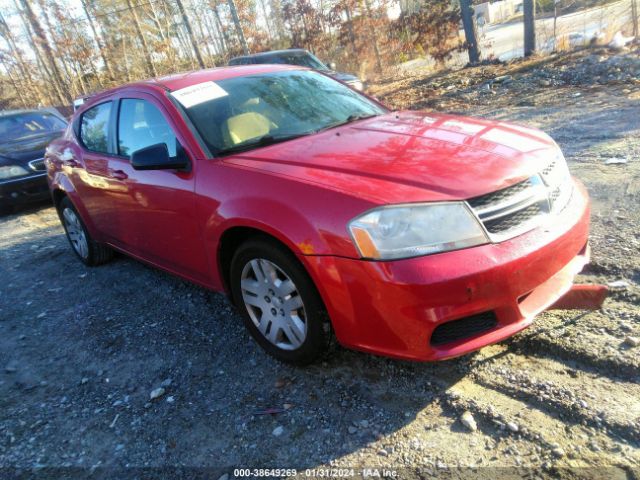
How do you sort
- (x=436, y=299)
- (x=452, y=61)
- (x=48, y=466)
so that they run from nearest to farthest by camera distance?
(x=436, y=299) → (x=48, y=466) → (x=452, y=61)

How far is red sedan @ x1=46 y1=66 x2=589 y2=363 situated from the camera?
209 cm

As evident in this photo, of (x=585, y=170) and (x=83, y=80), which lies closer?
(x=585, y=170)

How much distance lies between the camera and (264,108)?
326cm

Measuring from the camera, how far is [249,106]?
323cm

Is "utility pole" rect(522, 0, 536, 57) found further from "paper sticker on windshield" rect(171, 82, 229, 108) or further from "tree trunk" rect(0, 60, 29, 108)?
"tree trunk" rect(0, 60, 29, 108)

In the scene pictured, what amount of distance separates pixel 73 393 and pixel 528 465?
2532mm

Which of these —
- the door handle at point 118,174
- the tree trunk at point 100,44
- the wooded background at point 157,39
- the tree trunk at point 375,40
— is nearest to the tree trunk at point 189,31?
the wooded background at point 157,39

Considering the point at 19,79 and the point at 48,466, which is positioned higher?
the point at 19,79

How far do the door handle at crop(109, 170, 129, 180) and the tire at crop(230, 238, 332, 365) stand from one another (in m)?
1.34

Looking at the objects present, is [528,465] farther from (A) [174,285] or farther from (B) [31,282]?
(B) [31,282]

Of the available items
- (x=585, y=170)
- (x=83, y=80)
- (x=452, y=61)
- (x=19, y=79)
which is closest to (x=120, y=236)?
(x=585, y=170)

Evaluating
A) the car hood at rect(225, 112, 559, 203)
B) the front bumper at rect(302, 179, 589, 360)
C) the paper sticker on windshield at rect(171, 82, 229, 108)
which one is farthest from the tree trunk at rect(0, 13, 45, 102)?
the front bumper at rect(302, 179, 589, 360)

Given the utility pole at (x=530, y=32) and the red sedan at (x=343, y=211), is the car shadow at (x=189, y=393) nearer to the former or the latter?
the red sedan at (x=343, y=211)

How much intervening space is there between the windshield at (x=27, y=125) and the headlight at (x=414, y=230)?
343 inches
